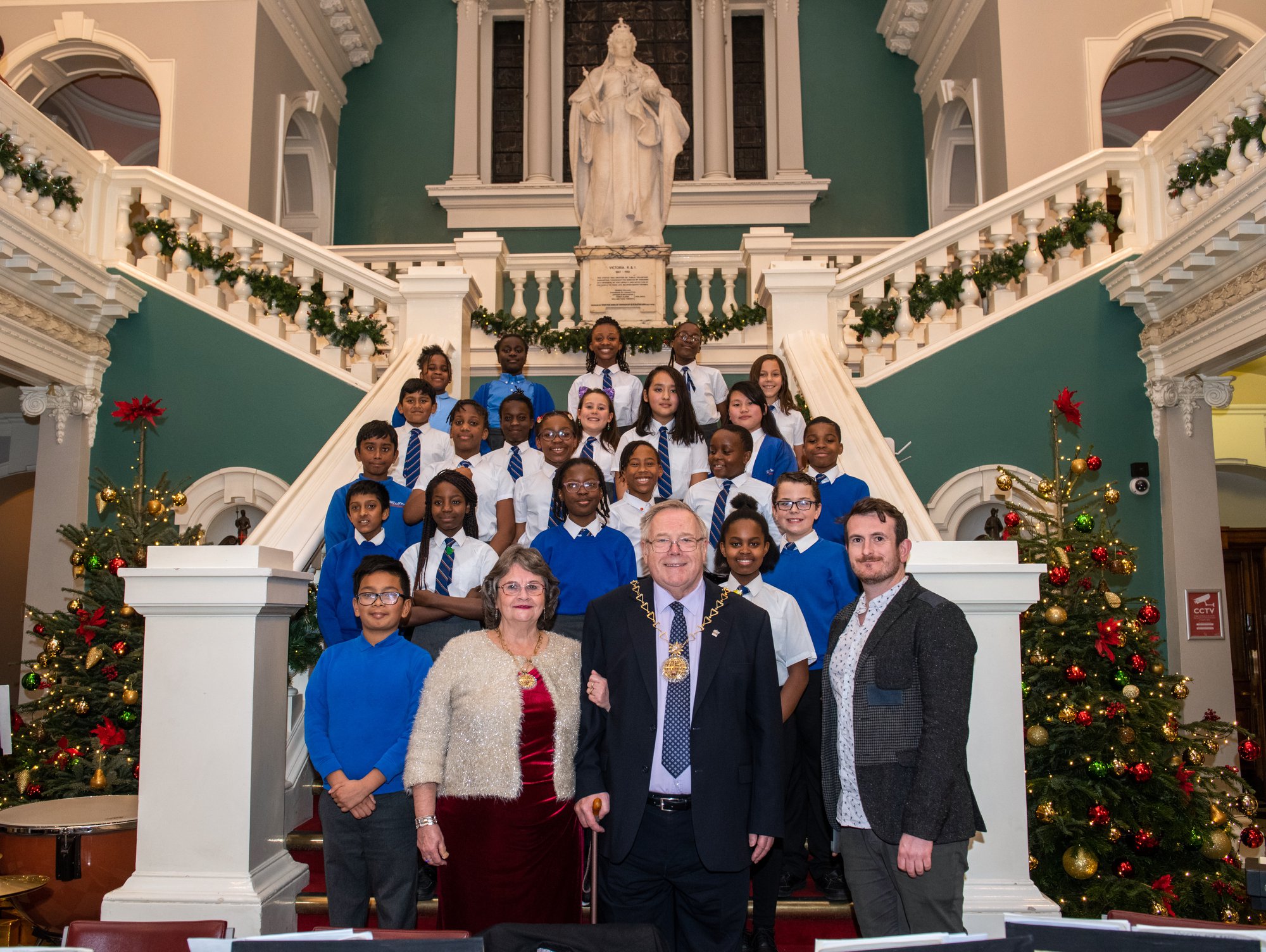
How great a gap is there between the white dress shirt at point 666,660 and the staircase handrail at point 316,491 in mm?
1868

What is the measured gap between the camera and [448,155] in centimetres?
1570

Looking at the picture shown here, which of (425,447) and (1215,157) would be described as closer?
(425,447)

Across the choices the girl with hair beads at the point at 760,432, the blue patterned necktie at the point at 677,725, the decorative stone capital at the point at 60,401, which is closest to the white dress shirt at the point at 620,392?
the girl with hair beads at the point at 760,432

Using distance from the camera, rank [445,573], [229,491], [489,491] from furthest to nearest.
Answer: [229,491]
[489,491]
[445,573]

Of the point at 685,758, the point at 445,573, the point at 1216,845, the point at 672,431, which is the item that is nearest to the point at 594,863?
the point at 685,758

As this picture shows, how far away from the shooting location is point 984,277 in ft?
28.8

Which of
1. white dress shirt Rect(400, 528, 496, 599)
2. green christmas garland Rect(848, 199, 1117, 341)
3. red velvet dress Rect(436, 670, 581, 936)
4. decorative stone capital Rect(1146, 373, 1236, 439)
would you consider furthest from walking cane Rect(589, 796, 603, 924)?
decorative stone capital Rect(1146, 373, 1236, 439)

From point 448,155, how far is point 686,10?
4226mm

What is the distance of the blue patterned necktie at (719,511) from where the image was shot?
5.16m

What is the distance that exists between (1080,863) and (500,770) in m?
3.29

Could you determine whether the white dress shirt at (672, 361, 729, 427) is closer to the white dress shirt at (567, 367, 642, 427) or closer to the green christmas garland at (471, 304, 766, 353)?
the white dress shirt at (567, 367, 642, 427)

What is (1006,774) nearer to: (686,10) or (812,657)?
(812,657)

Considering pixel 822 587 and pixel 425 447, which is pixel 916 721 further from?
pixel 425 447

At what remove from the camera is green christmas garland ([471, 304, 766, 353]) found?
941 cm
